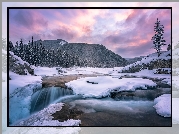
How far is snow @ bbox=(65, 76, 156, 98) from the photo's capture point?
3.74 meters

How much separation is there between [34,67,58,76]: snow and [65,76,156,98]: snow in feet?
1.01

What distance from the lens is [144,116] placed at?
3.69 m

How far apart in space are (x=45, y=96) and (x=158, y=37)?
210 centimetres

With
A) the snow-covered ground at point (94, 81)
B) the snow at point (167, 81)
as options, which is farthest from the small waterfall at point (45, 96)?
the snow at point (167, 81)

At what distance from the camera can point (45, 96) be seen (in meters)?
3.71

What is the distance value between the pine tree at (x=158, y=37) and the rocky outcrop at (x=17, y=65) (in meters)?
2.14

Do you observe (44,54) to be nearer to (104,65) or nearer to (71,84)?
(71,84)

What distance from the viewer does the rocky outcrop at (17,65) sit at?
12.1 feet

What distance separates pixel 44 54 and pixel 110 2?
1403 millimetres

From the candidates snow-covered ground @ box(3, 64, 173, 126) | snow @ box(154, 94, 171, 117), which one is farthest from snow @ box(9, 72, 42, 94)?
snow @ box(154, 94, 171, 117)

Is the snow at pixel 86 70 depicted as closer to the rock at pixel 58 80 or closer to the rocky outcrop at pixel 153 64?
the rock at pixel 58 80

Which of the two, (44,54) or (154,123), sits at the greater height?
(44,54)

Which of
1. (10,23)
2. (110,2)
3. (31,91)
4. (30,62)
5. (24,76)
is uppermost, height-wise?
(110,2)

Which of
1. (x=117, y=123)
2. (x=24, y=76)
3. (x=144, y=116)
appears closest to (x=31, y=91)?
(x=24, y=76)
